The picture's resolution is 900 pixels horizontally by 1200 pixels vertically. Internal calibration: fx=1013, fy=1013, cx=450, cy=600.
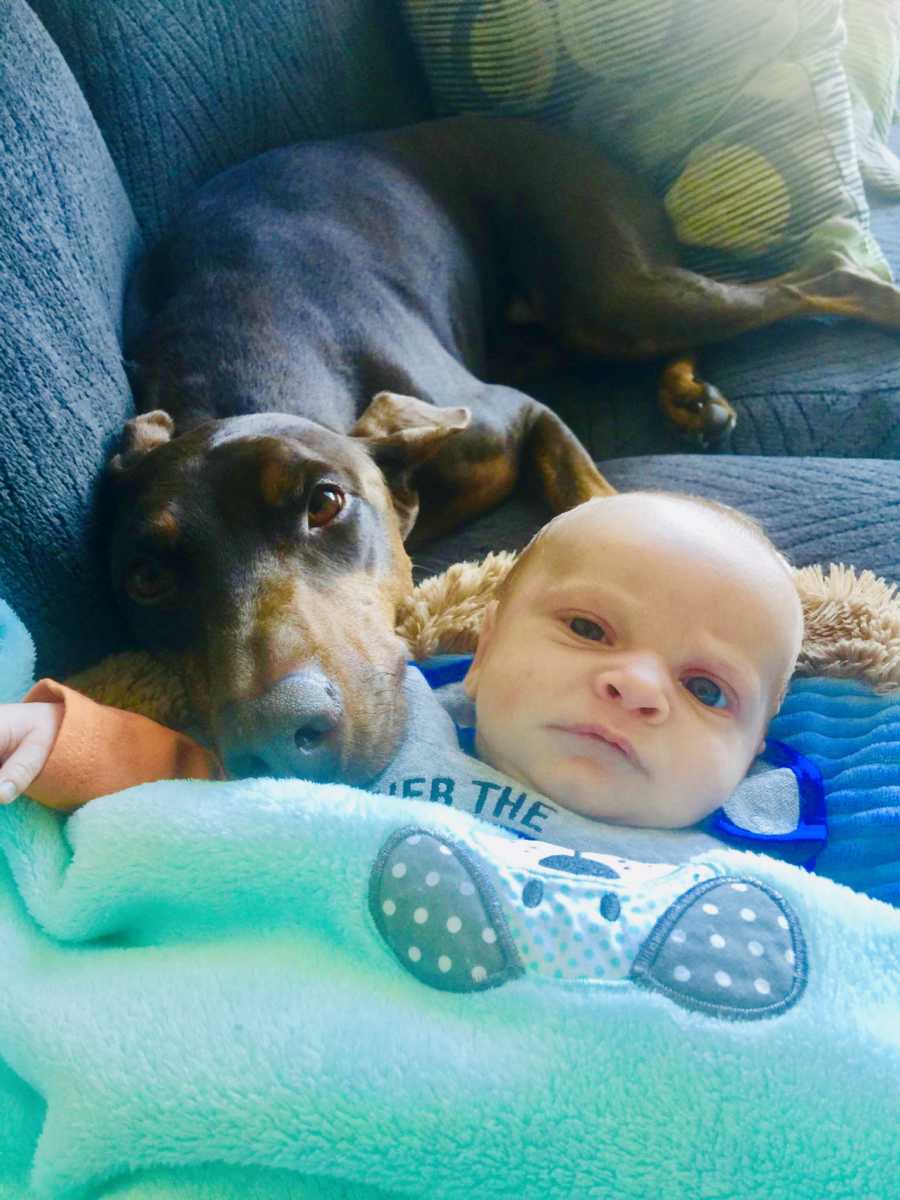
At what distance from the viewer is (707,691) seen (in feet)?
3.47

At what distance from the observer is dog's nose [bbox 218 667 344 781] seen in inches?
38.3

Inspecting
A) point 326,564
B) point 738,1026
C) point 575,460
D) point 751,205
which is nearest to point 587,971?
point 738,1026

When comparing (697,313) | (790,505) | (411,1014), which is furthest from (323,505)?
(697,313)

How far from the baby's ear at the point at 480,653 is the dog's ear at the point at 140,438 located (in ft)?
1.78

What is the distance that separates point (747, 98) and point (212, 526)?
174cm

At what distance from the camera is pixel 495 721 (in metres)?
1.07

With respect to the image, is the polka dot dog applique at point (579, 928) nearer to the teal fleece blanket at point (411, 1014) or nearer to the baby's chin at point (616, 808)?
the teal fleece blanket at point (411, 1014)

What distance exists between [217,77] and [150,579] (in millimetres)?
1345

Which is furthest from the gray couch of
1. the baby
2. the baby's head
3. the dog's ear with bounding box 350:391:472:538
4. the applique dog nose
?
the applique dog nose

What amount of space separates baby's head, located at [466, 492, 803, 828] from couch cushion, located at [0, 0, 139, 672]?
0.53 metres

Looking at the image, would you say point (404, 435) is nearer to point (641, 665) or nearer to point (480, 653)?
Result: point (480, 653)

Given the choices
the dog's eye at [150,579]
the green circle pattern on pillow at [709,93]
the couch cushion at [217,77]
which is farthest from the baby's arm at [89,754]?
the green circle pattern on pillow at [709,93]

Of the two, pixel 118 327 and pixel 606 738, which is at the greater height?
pixel 118 327

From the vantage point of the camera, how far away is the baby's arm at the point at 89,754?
2.76 ft
